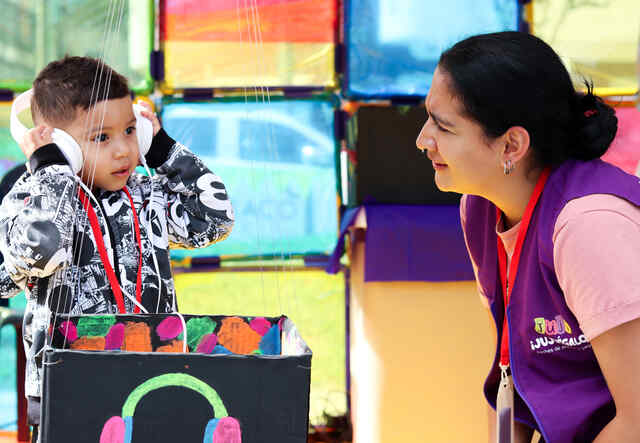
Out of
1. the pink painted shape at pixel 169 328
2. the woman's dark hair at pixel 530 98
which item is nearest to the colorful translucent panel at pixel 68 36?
the pink painted shape at pixel 169 328

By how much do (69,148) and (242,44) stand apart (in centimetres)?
123

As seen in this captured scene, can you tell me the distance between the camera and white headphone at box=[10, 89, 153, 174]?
1.25 meters

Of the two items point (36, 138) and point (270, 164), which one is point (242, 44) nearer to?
point (270, 164)

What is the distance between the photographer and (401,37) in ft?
7.55

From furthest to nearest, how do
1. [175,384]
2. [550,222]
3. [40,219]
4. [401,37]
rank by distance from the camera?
[401,37] < [40,219] < [550,222] < [175,384]

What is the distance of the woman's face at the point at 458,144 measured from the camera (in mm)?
1021

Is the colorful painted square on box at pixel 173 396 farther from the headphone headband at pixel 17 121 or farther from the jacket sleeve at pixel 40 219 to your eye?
the headphone headband at pixel 17 121

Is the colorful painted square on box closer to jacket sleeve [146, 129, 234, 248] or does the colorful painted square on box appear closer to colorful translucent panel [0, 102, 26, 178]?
jacket sleeve [146, 129, 234, 248]

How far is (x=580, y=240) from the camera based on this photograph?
33.9 inches

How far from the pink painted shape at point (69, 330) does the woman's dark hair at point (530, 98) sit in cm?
64

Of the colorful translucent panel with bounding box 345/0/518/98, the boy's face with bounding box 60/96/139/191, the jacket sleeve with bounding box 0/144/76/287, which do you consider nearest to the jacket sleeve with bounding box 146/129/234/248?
the boy's face with bounding box 60/96/139/191

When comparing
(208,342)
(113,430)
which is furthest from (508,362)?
(113,430)

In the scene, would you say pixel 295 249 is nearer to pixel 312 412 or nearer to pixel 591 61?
pixel 312 412

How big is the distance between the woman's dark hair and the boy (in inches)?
23.9
